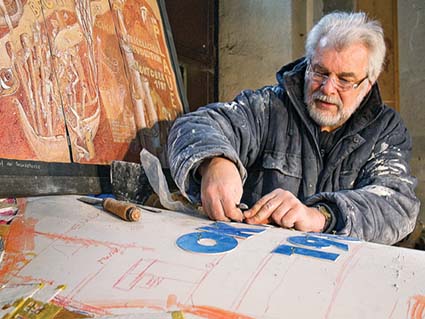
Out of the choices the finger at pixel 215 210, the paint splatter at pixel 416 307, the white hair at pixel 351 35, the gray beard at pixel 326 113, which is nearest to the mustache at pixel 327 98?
the gray beard at pixel 326 113

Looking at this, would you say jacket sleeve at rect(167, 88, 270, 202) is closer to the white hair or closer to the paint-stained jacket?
the paint-stained jacket

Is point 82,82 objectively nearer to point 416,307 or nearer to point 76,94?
point 76,94

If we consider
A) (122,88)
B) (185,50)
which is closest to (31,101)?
(122,88)

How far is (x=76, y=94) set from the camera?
1276 millimetres

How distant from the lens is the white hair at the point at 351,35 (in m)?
1.46

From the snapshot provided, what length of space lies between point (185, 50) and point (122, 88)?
116 centimetres

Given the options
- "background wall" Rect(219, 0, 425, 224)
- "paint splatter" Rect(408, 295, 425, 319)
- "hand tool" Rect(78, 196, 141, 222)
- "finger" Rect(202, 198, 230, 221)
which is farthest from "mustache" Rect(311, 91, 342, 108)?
"background wall" Rect(219, 0, 425, 224)

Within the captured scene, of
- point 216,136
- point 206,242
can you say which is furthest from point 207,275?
point 216,136

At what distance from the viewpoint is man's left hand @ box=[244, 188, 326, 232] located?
0.97 m

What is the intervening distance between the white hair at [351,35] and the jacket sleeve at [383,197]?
227mm

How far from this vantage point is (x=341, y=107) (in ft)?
4.86

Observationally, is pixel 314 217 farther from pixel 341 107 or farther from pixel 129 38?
pixel 129 38

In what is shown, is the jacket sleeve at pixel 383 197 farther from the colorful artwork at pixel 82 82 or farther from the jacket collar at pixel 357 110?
the colorful artwork at pixel 82 82

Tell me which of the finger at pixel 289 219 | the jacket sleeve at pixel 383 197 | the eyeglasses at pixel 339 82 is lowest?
the jacket sleeve at pixel 383 197
